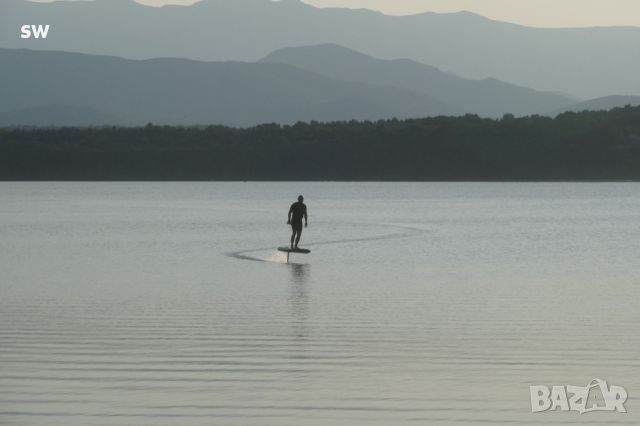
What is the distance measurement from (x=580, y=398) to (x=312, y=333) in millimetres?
6493

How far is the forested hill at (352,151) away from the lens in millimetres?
174625

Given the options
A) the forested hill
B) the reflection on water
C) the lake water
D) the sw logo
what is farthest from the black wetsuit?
the forested hill

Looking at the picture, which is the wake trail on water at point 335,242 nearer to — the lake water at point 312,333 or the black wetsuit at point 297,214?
the lake water at point 312,333

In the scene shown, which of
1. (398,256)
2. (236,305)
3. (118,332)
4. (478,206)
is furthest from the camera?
(478,206)

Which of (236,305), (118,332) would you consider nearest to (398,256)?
(236,305)

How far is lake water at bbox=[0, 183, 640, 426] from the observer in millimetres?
14859

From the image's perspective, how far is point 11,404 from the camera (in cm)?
1485

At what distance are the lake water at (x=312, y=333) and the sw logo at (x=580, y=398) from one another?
172 mm

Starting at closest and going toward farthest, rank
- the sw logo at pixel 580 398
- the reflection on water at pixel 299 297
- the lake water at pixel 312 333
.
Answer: the sw logo at pixel 580 398
the lake water at pixel 312 333
the reflection on water at pixel 299 297

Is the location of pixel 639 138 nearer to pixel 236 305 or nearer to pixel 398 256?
pixel 398 256

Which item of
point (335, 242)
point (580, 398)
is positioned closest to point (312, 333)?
point (580, 398)

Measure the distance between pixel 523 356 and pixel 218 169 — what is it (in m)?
173

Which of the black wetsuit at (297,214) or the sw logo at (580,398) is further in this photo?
the black wetsuit at (297,214)

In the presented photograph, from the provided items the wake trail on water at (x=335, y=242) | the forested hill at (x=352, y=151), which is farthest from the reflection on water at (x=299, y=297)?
the forested hill at (x=352, y=151)
